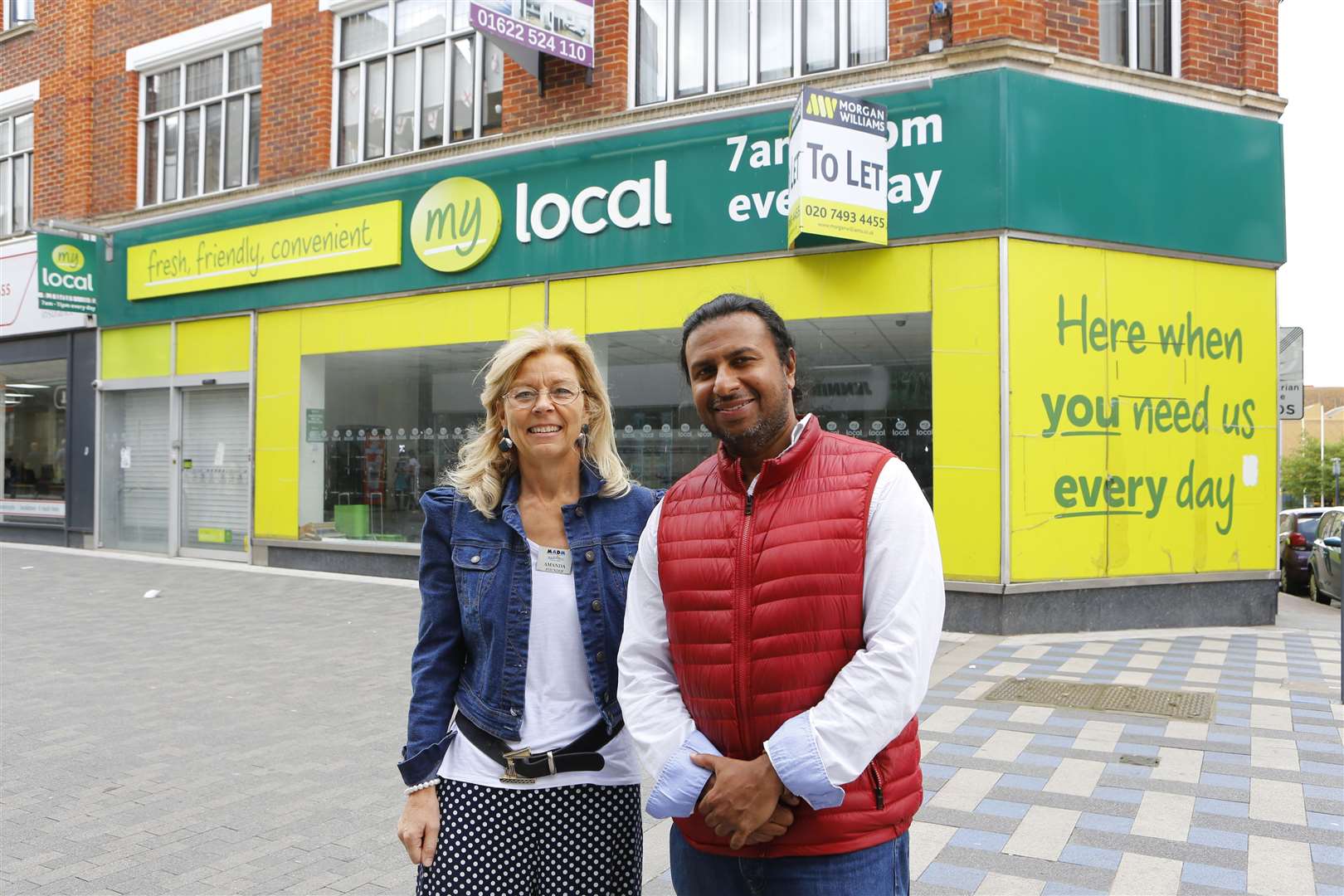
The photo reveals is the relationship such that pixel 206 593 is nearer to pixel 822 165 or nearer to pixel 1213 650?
pixel 822 165

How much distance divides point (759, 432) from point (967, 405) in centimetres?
776

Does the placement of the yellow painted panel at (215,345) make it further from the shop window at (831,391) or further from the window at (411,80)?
the shop window at (831,391)

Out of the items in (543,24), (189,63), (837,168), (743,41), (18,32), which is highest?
(18,32)

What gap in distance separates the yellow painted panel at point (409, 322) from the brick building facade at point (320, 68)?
6.23 ft

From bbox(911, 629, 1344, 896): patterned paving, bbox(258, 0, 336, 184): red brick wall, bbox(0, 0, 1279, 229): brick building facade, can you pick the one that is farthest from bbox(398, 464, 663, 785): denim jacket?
bbox(258, 0, 336, 184): red brick wall

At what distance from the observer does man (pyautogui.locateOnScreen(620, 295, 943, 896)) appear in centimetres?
181

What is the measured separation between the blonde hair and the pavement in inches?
83.2

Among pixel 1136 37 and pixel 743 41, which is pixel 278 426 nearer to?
pixel 743 41

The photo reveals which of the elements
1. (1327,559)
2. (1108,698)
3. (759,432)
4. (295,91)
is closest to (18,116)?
(295,91)

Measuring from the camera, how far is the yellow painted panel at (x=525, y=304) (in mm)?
11797

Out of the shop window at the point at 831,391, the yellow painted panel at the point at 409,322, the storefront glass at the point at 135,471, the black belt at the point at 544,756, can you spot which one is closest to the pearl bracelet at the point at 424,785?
the black belt at the point at 544,756

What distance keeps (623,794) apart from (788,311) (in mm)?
8258

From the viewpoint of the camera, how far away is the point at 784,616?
189 centimetres

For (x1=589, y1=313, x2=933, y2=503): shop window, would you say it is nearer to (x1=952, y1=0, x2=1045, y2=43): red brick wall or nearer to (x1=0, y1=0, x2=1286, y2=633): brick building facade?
(x1=0, y1=0, x2=1286, y2=633): brick building facade
